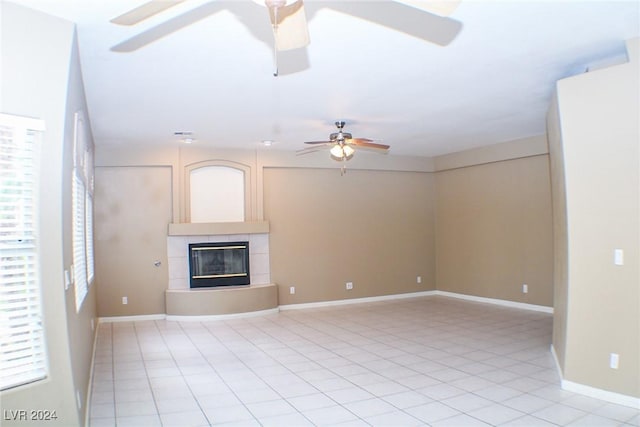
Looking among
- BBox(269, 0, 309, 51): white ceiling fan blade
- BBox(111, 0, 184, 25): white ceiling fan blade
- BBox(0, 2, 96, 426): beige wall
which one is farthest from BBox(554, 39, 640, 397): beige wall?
BBox(0, 2, 96, 426): beige wall

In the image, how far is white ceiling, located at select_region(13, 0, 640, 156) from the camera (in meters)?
2.74

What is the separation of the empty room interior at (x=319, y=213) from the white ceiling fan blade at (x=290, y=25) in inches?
0.5

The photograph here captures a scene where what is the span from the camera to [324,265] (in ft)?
26.3

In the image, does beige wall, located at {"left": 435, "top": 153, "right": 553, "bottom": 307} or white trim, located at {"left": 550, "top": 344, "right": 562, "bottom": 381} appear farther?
beige wall, located at {"left": 435, "top": 153, "right": 553, "bottom": 307}

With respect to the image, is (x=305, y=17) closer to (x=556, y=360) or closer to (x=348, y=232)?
(x=556, y=360)

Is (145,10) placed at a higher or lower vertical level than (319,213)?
higher

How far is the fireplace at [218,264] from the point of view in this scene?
7.18 metres

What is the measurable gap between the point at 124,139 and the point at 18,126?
14.4ft

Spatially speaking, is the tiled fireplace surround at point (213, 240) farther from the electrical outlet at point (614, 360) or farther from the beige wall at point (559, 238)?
the electrical outlet at point (614, 360)

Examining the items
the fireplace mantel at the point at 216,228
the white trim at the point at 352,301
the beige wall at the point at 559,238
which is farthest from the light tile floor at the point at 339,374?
the fireplace mantel at the point at 216,228

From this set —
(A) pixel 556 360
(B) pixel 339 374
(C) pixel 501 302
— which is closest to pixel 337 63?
(B) pixel 339 374

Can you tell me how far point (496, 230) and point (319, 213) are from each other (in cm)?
300

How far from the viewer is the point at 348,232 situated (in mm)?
8227

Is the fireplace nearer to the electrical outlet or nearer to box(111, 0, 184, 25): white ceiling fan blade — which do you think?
the electrical outlet
